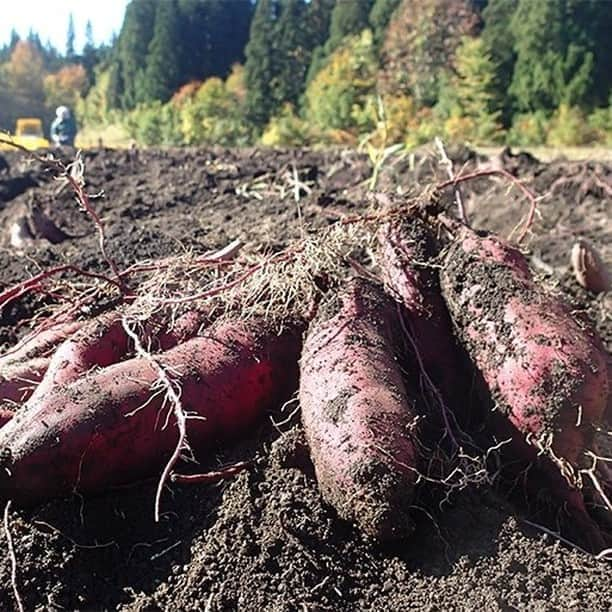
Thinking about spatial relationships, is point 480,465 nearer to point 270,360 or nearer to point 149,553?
point 270,360

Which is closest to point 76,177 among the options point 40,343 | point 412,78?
point 40,343

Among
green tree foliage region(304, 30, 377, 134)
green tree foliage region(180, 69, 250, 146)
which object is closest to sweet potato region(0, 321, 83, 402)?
green tree foliage region(304, 30, 377, 134)

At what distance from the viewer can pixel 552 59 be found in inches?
952

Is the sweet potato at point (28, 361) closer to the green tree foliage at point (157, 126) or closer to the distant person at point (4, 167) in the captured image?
the distant person at point (4, 167)

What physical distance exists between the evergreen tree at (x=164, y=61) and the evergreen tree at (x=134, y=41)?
155 centimetres

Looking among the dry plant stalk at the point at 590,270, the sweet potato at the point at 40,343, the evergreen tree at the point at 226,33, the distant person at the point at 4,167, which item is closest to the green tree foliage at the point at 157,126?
the evergreen tree at the point at 226,33

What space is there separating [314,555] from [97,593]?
688 mm

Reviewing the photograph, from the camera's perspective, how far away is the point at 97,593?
2.50 metres

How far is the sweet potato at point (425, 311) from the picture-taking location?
324 cm

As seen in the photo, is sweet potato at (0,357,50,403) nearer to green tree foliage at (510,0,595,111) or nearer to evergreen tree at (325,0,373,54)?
green tree foliage at (510,0,595,111)

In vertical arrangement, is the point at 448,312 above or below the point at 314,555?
above

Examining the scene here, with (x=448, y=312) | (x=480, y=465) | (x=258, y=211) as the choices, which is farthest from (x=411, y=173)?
(x=480, y=465)

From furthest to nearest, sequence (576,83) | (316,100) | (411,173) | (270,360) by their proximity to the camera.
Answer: (316,100)
(576,83)
(411,173)
(270,360)

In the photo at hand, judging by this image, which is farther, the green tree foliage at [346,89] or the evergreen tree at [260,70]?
the evergreen tree at [260,70]
